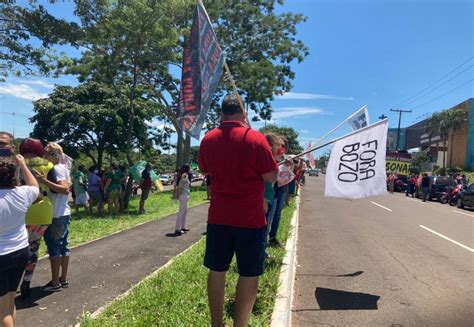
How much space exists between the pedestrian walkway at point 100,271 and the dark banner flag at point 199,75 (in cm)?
228

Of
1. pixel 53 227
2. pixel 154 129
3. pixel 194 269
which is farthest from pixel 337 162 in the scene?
pixel 154 129

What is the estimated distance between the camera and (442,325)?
4.64 metres

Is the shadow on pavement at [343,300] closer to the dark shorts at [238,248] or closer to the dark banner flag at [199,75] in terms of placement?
the dark shorts at [238,248]

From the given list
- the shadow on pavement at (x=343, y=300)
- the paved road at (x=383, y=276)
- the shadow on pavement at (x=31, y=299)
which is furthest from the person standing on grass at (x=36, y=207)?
the shadow on pavement at (x=343, y=300)

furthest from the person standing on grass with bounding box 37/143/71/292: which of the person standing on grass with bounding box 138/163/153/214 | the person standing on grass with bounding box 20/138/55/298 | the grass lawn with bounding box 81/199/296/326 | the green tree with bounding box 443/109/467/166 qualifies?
the green tree with bounding box 443/109/467/166

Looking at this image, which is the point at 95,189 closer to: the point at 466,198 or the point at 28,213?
the point at 28,213

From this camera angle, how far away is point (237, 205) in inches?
138

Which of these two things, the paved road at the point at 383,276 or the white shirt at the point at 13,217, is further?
the paved road at the point at 383,276

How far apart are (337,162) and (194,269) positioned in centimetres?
242

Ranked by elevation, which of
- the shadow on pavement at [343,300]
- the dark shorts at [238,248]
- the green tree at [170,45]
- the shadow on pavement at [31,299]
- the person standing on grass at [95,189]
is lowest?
the shadow on pavement at [31,299]

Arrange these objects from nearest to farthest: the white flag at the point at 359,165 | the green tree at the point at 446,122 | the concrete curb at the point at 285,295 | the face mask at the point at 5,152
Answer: the face mask at the point at 5,152
the concrete curb at the point at 285,295
the white flag at the point at 359,165
the green tree at the point at 446,122

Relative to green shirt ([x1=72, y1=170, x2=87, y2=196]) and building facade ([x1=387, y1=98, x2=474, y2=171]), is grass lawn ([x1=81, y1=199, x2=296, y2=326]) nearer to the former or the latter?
green shirt ([x1=72, y1=170, x2=87, y2=196])

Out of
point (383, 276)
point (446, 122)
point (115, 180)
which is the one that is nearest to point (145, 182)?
point (115, 180)

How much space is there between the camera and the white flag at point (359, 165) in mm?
5617
